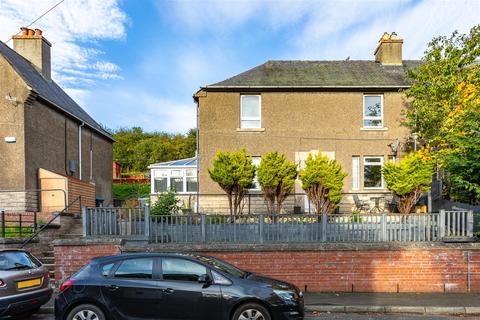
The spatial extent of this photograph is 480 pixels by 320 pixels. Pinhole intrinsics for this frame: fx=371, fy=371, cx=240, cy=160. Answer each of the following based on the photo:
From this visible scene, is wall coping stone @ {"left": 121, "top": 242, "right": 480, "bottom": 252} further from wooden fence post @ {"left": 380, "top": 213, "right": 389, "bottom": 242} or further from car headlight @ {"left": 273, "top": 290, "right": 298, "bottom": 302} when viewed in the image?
car headlight @ {"left": 273, "top": 290, "right": 298, "bottom": 302}

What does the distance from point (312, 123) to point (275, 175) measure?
16.1 ft

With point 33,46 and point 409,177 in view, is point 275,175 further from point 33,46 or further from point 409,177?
point 33,46

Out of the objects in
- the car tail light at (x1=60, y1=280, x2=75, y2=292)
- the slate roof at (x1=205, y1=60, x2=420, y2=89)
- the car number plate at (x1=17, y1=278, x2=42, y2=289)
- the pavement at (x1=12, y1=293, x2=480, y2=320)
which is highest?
the slate roof at (x1=205, y1=60, x2=420, y2=89)

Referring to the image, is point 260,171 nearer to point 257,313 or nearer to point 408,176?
point 408,176

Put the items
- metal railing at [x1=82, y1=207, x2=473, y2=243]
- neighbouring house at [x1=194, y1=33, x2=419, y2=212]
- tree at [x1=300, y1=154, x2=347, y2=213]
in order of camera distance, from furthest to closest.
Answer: neighbouring house at [x1=194, y1=33, x2=419, y2=212] < tree at [x1=300, y1=154, x2=347, y2=213] < metal railing at [x1=82, y1=207, x2=473, y2=243]

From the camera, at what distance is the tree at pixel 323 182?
13141mm

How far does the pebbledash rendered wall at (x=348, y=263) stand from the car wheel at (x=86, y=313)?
3.33 meters

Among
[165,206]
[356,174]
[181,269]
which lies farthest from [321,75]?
[181,269]

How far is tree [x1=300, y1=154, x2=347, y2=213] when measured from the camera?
13.1 metres

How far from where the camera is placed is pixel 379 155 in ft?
57.5

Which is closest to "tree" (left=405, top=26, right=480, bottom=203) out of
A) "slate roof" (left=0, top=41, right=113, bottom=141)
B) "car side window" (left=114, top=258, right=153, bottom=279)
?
"car side window" (left=114, top=258, right=153, bottom=279)

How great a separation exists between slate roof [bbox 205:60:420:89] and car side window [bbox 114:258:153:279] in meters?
11.7

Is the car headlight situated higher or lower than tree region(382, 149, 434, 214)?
lower

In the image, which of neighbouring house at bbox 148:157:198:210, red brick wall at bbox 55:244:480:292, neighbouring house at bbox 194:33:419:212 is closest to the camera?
red brick wall at bbox 55:244:480:292
